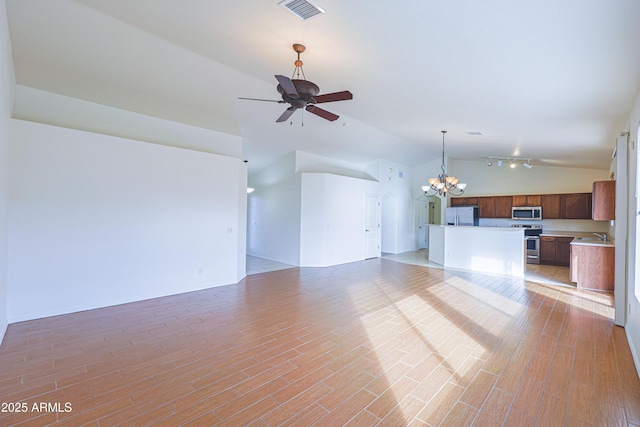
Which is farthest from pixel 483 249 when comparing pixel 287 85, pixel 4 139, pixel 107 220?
pixel 4 139

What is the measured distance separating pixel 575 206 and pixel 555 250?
4.36 feet

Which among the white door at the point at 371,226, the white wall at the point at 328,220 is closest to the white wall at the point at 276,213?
the white wall at the point at 328,220

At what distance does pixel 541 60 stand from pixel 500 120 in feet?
6.92

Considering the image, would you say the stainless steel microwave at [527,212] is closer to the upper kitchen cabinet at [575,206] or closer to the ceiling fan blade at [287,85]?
the upper kitchen cabinet at [575,206]

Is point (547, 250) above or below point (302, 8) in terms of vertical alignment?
below

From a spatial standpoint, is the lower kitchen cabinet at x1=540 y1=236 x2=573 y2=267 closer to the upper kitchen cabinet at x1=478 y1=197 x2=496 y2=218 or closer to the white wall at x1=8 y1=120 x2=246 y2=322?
the upper kitchen cabinet at x1=478 y1=197 x2=496 y2=218

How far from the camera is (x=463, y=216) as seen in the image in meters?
9.21

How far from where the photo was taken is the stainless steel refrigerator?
909cm

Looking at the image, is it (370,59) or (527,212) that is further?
(527,212)

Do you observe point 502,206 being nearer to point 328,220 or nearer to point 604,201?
point 604,201

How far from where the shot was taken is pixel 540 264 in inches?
307

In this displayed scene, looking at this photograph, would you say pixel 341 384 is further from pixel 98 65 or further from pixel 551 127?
pixel 551 127

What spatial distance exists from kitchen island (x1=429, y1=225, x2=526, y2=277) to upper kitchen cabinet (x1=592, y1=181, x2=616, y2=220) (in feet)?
5.25

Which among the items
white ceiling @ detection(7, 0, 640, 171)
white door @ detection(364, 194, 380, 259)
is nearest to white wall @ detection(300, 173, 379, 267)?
white door @ detection(364, 194, 380, 259)
